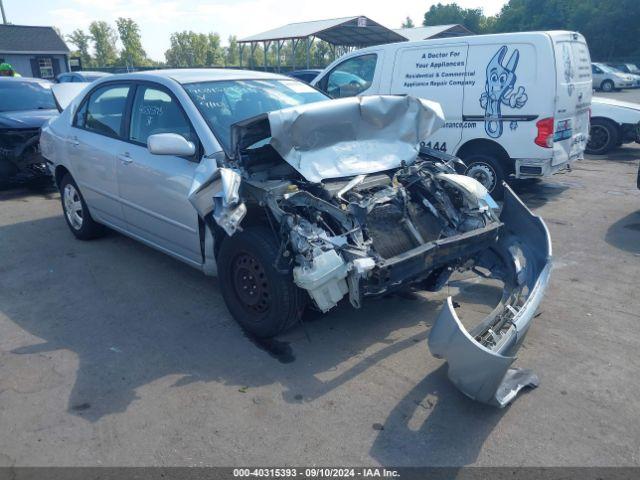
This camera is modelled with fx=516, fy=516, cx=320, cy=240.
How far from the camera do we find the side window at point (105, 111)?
16.4 feet

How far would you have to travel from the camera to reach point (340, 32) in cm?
2664

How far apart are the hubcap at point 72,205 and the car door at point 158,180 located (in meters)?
1.31

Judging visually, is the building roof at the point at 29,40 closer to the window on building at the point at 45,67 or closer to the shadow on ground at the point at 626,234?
the window on building at the point at 45,67

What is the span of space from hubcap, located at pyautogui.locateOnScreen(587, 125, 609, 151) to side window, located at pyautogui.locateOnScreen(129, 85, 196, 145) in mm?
9562

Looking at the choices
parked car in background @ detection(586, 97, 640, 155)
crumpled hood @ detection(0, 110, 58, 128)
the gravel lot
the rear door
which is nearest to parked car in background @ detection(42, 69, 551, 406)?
the gravel lot

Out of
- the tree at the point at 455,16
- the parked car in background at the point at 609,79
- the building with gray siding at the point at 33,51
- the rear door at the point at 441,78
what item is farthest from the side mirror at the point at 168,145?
the tree at the point at 455,16

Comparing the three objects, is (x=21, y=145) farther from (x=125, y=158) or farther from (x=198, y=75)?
(x=198, y=75)

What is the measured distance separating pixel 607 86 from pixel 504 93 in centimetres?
2702

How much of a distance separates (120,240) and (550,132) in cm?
551

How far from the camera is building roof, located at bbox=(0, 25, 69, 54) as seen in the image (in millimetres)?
36594

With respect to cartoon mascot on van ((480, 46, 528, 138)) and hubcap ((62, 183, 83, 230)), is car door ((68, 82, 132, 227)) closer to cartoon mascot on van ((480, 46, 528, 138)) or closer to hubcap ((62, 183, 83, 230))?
hubcap ((62, 183, 83, 230))

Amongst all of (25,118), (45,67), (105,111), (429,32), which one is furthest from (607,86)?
(45,67)

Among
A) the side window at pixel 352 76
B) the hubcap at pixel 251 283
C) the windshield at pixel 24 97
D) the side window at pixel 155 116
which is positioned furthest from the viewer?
the windshield at pixel 24 97

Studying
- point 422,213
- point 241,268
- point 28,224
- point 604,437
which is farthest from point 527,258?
point 28,224
